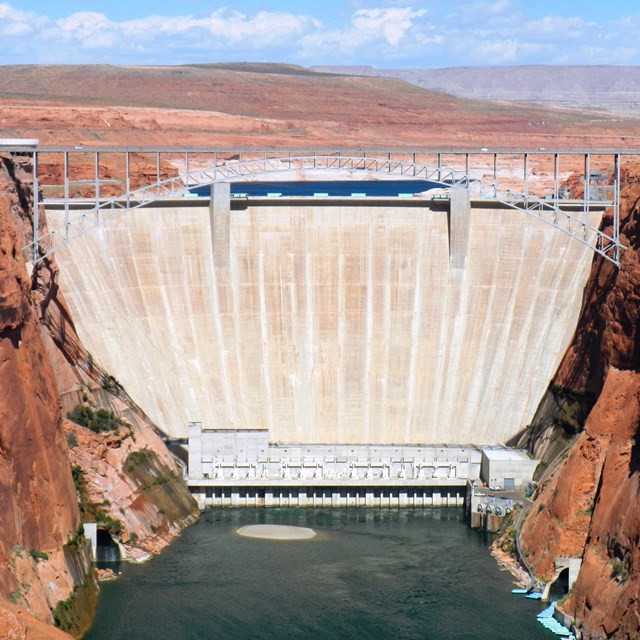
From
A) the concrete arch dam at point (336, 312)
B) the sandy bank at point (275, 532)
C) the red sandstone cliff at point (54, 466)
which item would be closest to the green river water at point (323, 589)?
the sandy bank at point (275, 532)

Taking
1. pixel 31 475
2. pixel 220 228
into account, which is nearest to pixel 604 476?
pixel 31 475

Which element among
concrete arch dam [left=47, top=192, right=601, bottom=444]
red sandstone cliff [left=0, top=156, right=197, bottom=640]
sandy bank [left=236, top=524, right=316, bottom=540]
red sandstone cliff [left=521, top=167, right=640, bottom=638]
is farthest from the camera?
concrete arch dam [left=47, top=192, right=601, bottom=444]

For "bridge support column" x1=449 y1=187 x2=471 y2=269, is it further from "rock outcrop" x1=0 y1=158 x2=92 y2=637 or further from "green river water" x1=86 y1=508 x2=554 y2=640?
"rock outcrop" x1=0 y1=158 x2=92 y2=637

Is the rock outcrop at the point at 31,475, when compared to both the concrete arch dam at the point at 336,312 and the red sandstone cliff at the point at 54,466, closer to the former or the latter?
the red sandstone cliff at the point at 54,466

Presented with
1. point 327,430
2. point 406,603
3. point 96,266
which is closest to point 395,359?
point 327,430

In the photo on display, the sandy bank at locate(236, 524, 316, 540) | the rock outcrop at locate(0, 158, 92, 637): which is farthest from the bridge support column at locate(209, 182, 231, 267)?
the rock outcrop at locate(0, 158, 92, 637)
